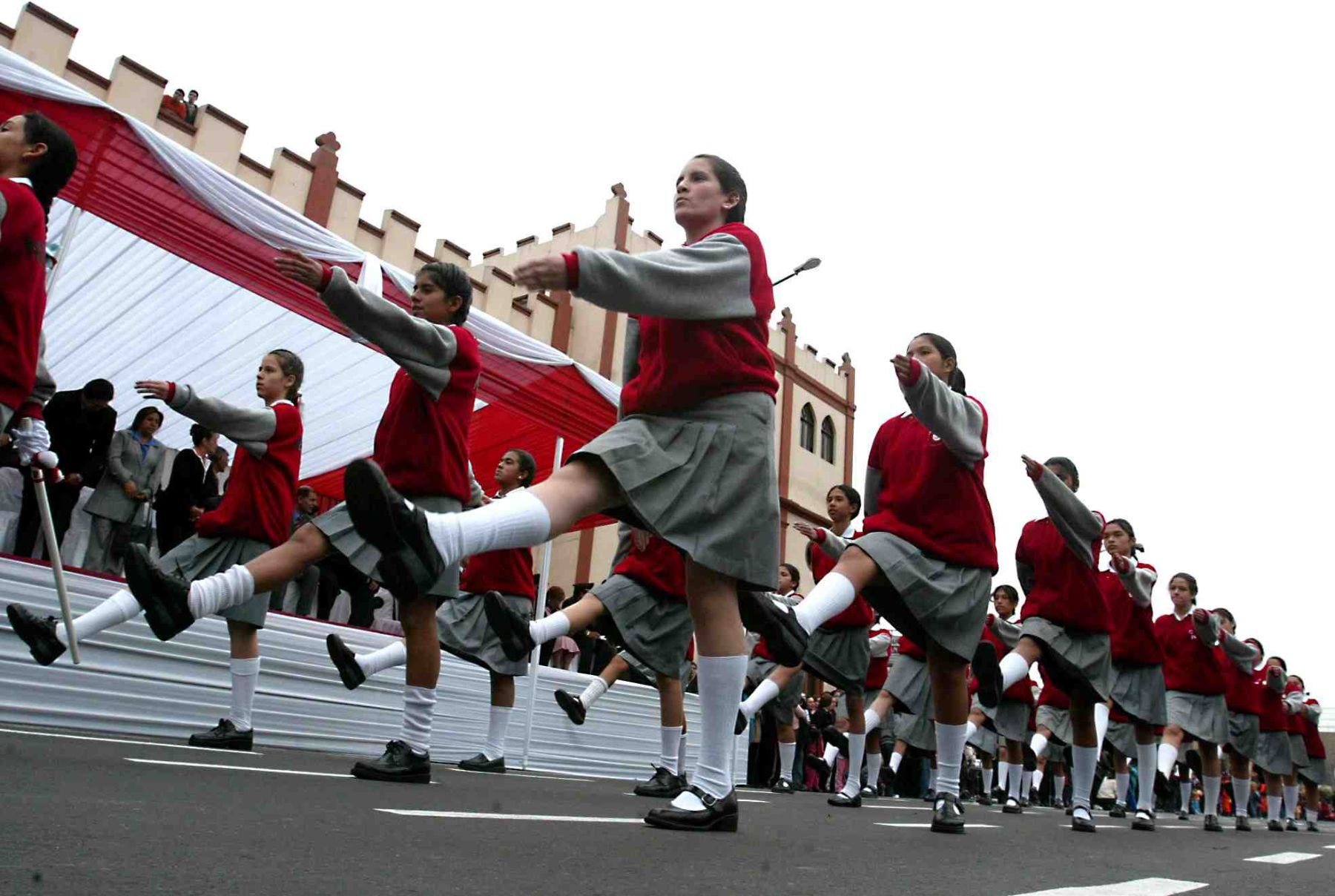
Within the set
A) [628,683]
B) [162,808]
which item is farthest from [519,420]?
[162,808]

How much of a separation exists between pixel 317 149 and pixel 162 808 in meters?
19.2

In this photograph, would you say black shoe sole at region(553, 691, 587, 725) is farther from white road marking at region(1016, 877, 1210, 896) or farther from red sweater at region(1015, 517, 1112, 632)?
white road marking at region(1016, 877, 1210, 896)

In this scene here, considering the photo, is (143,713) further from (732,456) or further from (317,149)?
(317,149)

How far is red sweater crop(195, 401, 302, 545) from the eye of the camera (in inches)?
208

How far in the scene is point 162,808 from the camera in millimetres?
2283

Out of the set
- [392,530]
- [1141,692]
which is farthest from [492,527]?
[1141,692]

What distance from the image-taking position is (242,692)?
5.20 metres

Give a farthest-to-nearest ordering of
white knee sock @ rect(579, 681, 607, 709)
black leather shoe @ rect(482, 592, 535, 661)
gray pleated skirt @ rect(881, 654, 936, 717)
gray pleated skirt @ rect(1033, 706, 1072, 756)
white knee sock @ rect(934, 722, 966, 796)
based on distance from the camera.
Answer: gray pleated skirt @ rect(1033, 706, 1072, 756) → gray pleated skirt @ rect(881, 654, 936, 717) → white knee sock @ rect(579, 681, 607, 709) → white knee sock @ rect(934, 722, 966, 796) → black leather shoe @ rect(482, 592, 535, 661)

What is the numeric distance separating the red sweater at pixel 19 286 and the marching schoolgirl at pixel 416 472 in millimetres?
862

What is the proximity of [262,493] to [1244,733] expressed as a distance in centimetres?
964

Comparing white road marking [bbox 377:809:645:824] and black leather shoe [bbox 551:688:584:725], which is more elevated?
black leather shoe [bbox 551:688:584:725]

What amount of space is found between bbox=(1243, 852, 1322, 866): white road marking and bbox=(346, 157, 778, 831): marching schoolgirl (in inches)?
86.2

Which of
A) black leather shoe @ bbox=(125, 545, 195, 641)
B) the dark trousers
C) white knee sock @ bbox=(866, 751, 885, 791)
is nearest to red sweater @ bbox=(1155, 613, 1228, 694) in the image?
white knee sock @ bbox=(866, 751, 885, 791)

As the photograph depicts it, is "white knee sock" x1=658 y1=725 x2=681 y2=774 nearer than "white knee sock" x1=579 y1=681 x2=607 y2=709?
Yes
